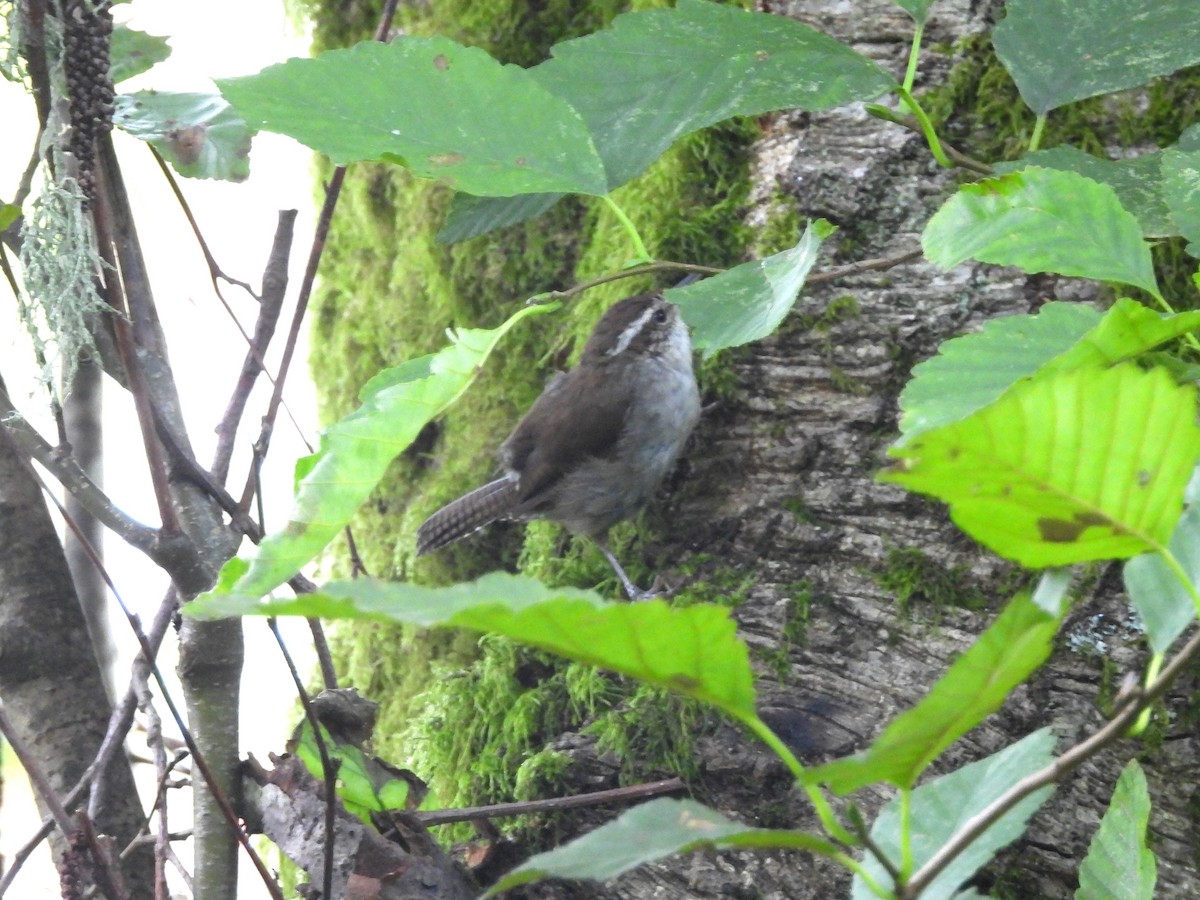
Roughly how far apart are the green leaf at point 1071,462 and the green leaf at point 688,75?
2.62ft

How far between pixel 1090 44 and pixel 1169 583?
89 cm

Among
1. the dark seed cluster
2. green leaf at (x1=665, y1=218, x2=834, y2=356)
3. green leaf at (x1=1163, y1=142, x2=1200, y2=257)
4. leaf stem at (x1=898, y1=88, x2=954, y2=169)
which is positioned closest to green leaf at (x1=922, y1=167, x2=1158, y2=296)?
green leaf at (x1=1163, y1=142, x2=1200, y2=257)

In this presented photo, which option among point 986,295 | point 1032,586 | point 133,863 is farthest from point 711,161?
point 133,863

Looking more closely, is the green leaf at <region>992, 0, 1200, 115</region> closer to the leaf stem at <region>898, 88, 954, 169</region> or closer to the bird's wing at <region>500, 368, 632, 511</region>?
the leaf stem at <region>898, 88, 954, 169</region>

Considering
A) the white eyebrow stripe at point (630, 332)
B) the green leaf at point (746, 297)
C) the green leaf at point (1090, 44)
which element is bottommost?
the white eyebrow stripe at point (630, 332)

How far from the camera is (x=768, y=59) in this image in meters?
1.45

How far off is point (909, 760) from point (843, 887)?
101 centimetres

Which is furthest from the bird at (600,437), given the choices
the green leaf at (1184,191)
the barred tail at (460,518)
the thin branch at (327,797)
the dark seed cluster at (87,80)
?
the green leaf at (1184,191)

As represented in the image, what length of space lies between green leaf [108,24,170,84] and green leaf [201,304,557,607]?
105 centimetres

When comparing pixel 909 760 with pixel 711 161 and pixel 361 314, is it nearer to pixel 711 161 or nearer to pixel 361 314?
pixel 711 161

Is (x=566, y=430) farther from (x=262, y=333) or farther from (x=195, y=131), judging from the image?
(x=195, y=131)

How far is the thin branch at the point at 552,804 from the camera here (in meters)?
1.78

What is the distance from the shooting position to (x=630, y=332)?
3.44 meters

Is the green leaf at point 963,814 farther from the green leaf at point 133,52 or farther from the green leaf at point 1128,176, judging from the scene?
the green leaf at point 133,52
